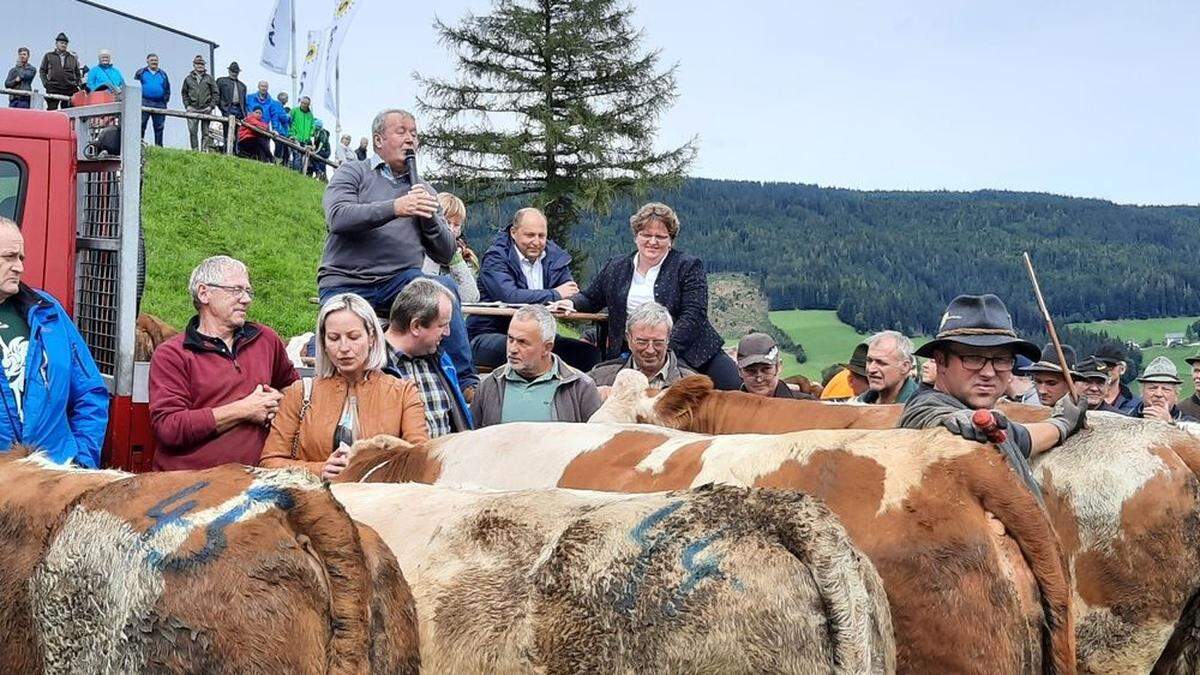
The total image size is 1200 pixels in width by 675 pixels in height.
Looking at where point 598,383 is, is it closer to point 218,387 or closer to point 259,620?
point 218,387

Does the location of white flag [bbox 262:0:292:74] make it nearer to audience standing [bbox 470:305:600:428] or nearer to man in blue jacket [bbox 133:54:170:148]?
man in blue jacket [bbox 133:54:170:148]

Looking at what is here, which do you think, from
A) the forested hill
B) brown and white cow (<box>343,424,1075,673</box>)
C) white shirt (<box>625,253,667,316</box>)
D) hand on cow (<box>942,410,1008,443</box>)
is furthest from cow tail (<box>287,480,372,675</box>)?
the forested hill

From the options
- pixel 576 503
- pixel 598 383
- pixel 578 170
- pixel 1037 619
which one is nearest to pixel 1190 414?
pixel 598 383

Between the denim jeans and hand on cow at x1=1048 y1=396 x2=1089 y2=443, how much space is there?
3083 millimetres

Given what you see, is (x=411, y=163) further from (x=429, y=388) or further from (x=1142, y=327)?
(x=1142, y=327)

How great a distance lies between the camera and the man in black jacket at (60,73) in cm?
2630

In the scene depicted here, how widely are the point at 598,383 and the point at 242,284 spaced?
2.55 meters

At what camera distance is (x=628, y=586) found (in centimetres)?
307

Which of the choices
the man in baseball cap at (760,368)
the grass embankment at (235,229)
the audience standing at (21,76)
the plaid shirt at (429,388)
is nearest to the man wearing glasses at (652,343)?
the plaid shirt at (429,388)

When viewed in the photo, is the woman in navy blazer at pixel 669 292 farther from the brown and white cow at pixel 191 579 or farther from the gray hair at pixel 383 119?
the brown and white cow at pixel 191 579

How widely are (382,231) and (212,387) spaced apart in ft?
5.18

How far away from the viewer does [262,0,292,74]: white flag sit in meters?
33.6

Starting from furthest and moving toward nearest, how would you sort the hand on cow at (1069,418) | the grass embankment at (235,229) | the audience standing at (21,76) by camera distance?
the audience standing at (21,76), the grass embankment at (235,229), the hand on cow at (1069,418)

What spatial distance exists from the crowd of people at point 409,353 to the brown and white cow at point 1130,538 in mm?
246
